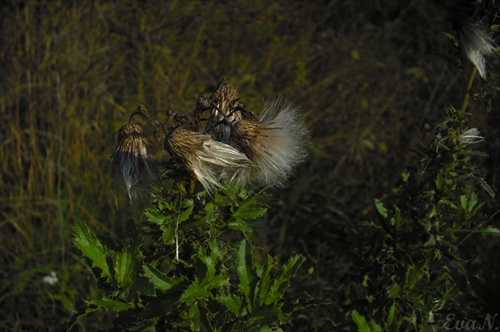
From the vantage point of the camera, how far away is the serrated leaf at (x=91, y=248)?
1.42 m

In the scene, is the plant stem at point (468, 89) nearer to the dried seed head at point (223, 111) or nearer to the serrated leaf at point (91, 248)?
the dried seed head at point (223, 111)

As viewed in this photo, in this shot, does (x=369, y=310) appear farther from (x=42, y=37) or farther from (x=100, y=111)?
(x=42, y=37)

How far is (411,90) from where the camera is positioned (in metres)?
4.37

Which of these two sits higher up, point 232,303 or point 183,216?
point 183,216

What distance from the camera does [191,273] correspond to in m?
1.48

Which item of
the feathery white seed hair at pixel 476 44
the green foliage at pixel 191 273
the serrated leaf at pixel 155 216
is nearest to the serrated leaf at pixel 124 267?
→ the green foliage at pixel 191 273

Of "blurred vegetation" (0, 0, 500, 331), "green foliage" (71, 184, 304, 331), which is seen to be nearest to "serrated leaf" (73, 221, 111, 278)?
"green foliage" (71, 184, 304, 331)

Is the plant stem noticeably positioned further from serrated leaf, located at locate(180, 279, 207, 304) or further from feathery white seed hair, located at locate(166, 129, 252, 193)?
serrated leaf, located at locate(180, 279, 207, 304)

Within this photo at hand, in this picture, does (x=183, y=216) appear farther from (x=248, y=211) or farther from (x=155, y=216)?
(x=248, y=211)

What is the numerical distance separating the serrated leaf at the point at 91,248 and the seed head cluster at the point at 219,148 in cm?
14

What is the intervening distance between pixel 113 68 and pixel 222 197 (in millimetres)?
2469

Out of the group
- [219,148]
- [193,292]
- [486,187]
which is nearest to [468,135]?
[486,187]

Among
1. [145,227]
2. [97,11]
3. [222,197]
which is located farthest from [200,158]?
[97,11]

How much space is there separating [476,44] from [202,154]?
0.92 m
